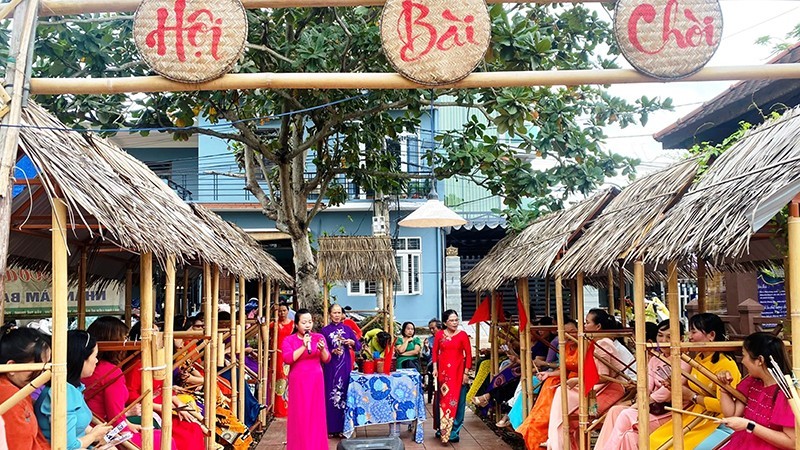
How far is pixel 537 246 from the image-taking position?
9008mm

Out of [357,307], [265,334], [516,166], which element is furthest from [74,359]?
[357,307]

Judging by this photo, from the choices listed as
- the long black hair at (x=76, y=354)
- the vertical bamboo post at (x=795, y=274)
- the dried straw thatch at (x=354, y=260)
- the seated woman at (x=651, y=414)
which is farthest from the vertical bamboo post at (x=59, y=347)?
the dried straw thatch at (x=354, y=260)

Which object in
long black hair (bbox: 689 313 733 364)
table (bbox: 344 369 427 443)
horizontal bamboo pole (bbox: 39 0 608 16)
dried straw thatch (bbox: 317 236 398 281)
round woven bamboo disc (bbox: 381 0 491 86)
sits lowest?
table (bbox: 344 369 427 443)

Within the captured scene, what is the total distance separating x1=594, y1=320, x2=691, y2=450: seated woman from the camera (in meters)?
6.31

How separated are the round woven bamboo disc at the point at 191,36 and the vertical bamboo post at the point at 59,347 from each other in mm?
1288

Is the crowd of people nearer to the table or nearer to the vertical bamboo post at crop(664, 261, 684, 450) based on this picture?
the vertical bamboo post at crop(664, 261, 684, 450)

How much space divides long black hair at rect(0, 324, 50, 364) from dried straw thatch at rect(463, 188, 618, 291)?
180 inches

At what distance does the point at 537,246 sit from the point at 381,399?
269 cm

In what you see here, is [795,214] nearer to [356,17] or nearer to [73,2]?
[73,2]

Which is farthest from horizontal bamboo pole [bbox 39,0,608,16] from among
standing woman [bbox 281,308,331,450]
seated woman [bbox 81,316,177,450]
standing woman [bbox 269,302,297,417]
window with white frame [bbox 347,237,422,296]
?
window with white frame [bbox 347,237,422,296]

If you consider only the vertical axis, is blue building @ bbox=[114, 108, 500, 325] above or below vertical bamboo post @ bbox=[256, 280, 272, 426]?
above

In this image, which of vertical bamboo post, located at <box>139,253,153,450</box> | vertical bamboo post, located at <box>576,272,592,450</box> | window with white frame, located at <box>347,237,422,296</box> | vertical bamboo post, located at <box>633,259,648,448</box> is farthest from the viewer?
window with white frame, located at <box>347,237,422,296</box>

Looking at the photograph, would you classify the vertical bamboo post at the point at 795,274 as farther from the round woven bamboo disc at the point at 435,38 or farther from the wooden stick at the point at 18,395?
the wooden stick at the point at 18,395

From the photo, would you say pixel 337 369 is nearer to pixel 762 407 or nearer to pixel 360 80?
pixel 360 80
